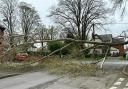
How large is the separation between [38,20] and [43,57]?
53.3 m

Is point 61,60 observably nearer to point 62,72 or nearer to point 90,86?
point 62,72

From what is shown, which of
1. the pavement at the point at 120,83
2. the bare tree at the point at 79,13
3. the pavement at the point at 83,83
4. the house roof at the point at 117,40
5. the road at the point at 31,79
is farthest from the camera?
the bare tree at the point at 79,13

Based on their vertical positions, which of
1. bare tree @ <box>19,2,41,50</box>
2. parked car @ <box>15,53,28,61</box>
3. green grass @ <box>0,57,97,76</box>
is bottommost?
green grass @ <box>0,57,97,76</box>

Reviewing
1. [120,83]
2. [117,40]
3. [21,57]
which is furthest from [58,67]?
[120,83]

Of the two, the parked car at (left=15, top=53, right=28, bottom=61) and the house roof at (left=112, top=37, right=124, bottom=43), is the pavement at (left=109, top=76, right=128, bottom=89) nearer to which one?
the house roof at (left=112, top=37, right=124, bottom=43)

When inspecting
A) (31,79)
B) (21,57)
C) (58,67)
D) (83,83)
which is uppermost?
(21,57)

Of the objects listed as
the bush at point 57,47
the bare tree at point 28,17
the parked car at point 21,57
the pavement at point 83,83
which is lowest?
the pavement at point 83,83

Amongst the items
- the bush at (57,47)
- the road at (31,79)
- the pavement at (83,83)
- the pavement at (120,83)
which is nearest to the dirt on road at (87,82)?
the pavement at (83,83)

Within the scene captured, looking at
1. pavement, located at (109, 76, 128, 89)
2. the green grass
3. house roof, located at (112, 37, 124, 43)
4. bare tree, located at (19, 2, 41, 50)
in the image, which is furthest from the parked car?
bare tree, located at (19, 2, 41, 50)

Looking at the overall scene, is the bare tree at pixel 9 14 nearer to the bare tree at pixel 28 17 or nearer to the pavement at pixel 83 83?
the bare tree at pixel 28 17

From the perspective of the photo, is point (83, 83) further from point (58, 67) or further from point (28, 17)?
point (28, 17)

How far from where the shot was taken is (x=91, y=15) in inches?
2694

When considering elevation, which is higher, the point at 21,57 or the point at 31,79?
the point at 21,57

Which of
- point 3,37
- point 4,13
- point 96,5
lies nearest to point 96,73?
point 3,37
